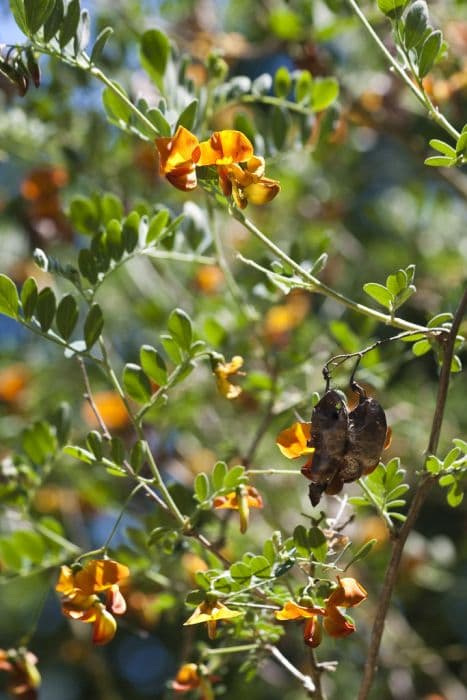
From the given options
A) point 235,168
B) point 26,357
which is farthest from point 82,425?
point 235,168

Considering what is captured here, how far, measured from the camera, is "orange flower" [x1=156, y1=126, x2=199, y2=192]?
A: 73cm

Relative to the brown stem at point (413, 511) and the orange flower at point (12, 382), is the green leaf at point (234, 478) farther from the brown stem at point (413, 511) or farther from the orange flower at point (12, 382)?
the orange flower at point (12, 382)

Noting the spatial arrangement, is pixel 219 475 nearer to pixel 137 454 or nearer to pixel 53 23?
pixel 137 454

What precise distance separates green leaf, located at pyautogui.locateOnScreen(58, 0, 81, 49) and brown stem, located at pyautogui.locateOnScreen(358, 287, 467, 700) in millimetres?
377

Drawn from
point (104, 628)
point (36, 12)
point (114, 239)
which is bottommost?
point (104, 628)

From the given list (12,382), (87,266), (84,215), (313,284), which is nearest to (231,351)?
(84,215)

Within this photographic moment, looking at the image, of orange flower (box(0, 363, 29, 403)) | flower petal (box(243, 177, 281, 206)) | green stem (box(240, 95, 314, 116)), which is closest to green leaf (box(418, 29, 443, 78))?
flower petal (box(243, 177, 281, 206))

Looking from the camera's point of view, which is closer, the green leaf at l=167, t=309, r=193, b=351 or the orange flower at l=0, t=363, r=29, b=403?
the green leaf at l=167, t=309, r=193, b=351

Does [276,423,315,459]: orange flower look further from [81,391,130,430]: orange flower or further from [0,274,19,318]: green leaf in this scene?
[81,391,130,430]: orange flower

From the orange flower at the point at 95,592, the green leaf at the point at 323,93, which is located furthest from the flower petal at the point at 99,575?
the green leaf at the point at 323,93

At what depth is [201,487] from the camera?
2.66ft

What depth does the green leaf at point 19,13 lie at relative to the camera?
78cm

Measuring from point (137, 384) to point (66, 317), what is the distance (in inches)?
3.2

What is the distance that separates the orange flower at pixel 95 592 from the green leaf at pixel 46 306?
0.20m
